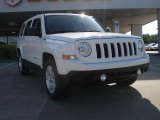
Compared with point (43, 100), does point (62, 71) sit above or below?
above

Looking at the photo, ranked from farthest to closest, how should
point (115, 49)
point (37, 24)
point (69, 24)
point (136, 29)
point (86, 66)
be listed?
1. point (136, 29)
2. point (37, 24)
3. point (69, 24)
4. point (115, 49)
5. point (86, 66)

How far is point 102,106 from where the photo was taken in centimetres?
621

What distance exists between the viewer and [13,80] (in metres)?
9.94

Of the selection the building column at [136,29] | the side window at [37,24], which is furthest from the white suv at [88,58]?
the building column at [136,29]

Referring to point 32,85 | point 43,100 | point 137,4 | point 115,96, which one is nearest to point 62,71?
point 43,100

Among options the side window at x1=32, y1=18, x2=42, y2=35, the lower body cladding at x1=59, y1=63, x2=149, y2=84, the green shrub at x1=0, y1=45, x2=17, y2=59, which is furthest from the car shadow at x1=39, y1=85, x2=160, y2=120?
the green shrub at x1=0, y1=45, x2=17, y2=59

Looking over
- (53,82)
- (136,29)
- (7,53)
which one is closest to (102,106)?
(53,82)

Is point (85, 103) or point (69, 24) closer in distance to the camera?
point (85, 103)

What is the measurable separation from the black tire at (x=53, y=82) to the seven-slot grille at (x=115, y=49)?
0.90 meters

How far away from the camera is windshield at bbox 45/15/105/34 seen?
7746 millimetres

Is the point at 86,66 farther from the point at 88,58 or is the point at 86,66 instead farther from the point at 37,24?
the point at 37,24

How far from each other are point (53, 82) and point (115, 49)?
1522 millimetres

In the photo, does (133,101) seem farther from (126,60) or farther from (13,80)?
(13,80)

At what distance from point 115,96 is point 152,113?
1.51 m
